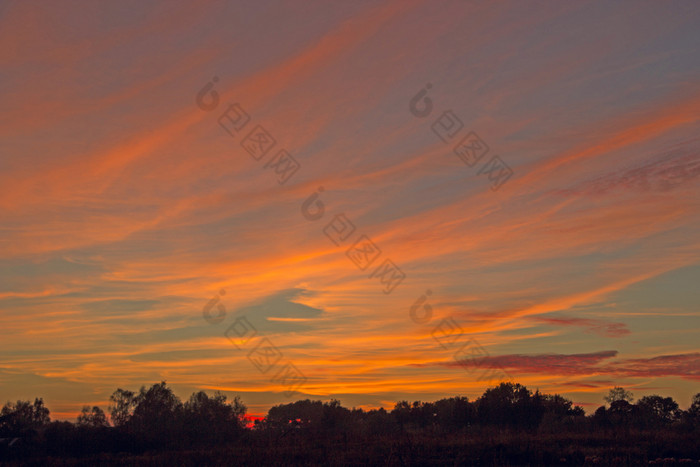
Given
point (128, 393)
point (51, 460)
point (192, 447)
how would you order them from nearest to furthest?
1. point (51, 460)
2. point (192, 447)
3. point (128, 393)

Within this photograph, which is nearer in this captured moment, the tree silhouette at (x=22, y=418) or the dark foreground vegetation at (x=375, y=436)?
the dark foreground vegetation at (x=375, y=436)

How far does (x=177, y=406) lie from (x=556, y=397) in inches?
2312

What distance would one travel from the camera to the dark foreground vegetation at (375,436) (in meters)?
37.6

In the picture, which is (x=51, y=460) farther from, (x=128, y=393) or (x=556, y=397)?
(x=556, y=397)

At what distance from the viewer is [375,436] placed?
188 feet

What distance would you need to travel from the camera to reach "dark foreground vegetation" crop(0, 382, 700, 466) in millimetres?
37625

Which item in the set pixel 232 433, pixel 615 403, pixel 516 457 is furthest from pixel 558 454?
pixel 615 403

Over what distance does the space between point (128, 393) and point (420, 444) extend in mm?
56158

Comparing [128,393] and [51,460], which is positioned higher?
[128,393]

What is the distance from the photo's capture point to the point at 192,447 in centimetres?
5684

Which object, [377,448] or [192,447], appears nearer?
[377,448]

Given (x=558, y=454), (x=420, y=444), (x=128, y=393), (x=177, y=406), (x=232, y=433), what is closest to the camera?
(x=558, y=454)

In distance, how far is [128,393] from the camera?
84.2 m

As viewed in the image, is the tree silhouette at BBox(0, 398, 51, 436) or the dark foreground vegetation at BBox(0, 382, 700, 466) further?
the tree silhouette at BBox(0, 398, 51, 436)
